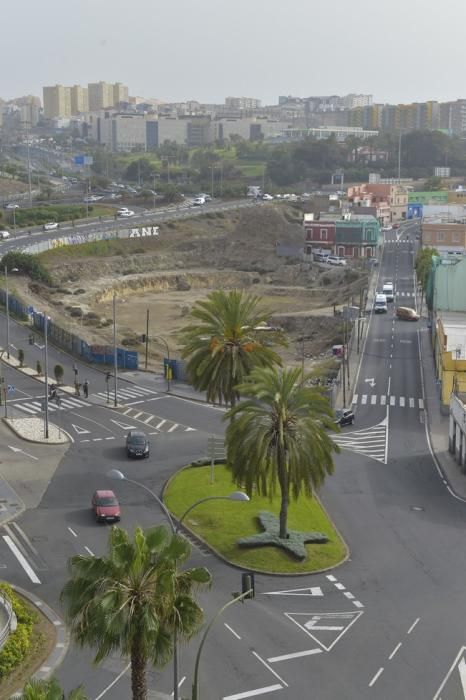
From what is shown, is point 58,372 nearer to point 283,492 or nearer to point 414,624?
point 283,492

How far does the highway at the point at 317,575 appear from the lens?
3045 cm

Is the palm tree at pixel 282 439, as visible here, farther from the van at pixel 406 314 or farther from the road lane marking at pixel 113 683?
the van at pixel 406 314

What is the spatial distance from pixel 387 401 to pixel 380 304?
35.9 metres

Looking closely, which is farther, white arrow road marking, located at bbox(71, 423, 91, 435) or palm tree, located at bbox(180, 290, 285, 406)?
white arrow road marking, located at bbox(71, 423, 91, 435)

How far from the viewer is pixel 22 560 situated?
130 feet

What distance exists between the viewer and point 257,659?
31.3 metres

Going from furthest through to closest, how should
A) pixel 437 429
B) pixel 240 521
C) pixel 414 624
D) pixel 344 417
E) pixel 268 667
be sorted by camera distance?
pixel 344 417 → pixel 437 429 → pixel 240 521 → pixel 414 624 → pixel 268 667

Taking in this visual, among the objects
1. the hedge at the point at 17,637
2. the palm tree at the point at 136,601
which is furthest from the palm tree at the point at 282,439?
the palm tree at the point at 136,601

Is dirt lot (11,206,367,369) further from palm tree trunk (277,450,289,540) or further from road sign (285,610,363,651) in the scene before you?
road sign (285,610,363,651)

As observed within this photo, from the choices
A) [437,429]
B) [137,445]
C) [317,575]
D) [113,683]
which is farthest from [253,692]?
[437,429]

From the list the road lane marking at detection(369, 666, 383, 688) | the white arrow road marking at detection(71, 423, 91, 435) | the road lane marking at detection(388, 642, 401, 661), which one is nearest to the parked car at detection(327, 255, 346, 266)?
the white arrow road marking at detection(71, 423, 91, 435)

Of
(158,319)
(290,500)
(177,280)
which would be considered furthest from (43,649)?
(177,280)

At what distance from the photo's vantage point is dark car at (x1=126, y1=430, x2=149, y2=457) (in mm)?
54562

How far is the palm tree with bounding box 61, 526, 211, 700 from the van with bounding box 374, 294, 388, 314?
8175cm
